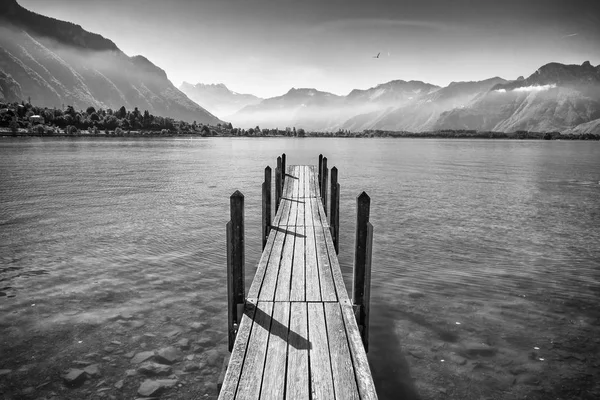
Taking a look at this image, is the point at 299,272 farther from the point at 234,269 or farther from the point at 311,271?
the point at 234,269

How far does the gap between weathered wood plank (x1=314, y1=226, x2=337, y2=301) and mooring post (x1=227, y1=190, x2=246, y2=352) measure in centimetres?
174

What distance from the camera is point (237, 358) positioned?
5.95 meters

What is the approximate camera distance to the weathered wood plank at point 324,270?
8094 mm

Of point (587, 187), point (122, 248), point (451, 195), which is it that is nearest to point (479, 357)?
point (122, 248)

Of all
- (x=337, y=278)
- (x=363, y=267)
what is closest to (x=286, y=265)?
(x=337, y=278)

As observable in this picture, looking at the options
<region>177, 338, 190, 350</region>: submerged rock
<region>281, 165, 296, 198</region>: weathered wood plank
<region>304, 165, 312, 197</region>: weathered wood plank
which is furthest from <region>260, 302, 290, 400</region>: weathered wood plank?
<region>304, 165, 312, 197</region>: weathered wood plank

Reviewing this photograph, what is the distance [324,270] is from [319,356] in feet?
11.4

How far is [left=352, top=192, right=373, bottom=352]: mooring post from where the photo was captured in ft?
26.8

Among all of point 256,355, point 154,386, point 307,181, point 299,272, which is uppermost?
point 307,181

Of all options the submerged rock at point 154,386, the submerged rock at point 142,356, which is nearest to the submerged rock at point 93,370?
the submerged rock at point 142,356

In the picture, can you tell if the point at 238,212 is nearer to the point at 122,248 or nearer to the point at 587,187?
the point at 122,248

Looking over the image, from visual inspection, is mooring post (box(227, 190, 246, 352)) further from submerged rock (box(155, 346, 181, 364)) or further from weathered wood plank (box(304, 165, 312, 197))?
weathered wood plank (box(304, 165, 312, 197))

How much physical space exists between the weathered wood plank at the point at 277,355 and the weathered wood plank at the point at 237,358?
382 mm

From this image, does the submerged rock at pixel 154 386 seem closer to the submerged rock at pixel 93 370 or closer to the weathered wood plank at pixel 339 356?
the submerged rock at pixel 93 370
